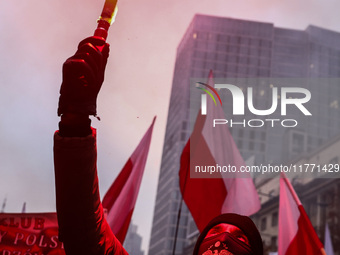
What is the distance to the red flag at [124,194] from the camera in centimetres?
724

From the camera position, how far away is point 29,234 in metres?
5.31

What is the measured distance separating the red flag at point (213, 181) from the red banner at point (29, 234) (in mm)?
2923

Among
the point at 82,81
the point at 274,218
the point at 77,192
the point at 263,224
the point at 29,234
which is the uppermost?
the point at 82,81

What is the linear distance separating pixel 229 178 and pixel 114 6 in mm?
6863

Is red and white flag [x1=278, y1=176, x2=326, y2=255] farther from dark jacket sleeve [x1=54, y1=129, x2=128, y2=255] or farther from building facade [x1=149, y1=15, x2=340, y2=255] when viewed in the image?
building facade [x1=149, y1=15, x2=340, y2=255]

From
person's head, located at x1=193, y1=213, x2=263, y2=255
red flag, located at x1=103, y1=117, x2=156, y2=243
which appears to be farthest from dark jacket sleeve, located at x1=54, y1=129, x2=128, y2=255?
red flag, located at x1=103, y1=117, x2=156, y2=243

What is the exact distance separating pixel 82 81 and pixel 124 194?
619cm

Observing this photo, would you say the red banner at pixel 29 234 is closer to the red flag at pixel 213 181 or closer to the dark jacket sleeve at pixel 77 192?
the red flag at pixel 213 181

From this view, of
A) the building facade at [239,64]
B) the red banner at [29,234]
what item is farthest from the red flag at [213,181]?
the building facade at [239,64]

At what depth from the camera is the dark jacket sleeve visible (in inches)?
61.9

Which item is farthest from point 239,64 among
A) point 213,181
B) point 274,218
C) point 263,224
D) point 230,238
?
point 230,238

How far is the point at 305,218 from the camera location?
715 cm

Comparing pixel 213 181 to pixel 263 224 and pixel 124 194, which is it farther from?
pixel 263 224

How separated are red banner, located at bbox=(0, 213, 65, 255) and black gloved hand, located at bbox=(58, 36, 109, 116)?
388 centimetres
